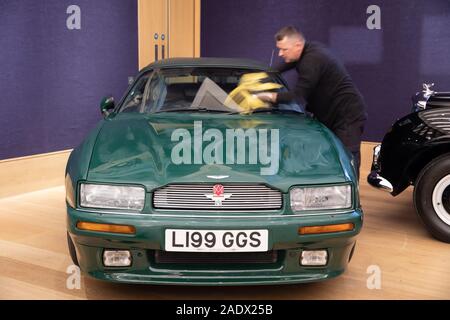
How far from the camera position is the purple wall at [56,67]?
4.97 meters

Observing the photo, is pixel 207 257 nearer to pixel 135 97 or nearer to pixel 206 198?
pixel 206 198

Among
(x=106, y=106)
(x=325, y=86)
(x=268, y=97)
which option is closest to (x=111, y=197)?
(x=268, y=97)

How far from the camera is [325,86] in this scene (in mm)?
4055

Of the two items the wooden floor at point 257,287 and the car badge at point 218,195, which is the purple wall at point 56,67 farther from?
the car badge at point 218,195

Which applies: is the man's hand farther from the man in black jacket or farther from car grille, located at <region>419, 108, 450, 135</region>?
car grille, located at <region>419, 108, 450, 135</region>

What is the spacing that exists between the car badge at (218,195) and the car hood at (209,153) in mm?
31

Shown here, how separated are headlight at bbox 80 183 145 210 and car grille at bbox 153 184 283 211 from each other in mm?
78

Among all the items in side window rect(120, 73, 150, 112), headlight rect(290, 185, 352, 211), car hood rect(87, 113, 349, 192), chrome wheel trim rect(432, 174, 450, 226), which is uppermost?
side window rect(120, 73, 150, 112)

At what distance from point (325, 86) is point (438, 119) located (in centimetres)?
82

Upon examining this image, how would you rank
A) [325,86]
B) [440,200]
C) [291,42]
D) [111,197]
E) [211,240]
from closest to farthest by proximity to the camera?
[211,240] → [111,197] → [440,200] → [291,42] → [325,86]

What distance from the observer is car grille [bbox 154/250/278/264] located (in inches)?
95.1

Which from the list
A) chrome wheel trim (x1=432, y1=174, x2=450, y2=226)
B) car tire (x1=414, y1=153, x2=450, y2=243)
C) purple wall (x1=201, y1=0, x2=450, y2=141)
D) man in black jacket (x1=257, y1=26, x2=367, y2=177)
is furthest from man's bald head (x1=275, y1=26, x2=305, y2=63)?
purple wall (x1=201, y1=0, x2=450, y2=141)
